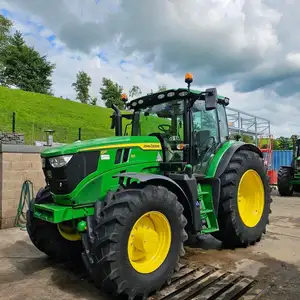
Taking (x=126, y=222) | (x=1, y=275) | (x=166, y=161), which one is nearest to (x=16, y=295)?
(x=1, y=275)

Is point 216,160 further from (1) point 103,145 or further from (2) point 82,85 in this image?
(2) point 82,85

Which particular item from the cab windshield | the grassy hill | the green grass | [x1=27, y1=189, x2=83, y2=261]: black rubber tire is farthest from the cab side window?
the grassy hill

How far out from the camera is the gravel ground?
3.38m

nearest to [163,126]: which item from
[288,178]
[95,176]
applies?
[95,176]

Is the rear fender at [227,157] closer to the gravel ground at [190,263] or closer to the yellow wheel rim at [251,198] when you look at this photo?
the yellow wheel rim at [251,198]

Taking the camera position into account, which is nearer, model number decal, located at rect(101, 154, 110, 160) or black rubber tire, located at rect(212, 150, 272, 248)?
model number decal, located at rect(101, 154, 110, 160)

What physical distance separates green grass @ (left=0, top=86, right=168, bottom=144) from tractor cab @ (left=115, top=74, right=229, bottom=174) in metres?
10.6

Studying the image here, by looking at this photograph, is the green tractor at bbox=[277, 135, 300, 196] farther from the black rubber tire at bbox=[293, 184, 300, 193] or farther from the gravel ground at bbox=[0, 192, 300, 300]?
the gravel ground at bbox=[0, 192, 300, 300]

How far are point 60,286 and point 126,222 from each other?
1.26m

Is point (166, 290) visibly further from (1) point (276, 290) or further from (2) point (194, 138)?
(2) point (194, 138)

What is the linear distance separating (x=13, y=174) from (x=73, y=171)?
11.7 ft

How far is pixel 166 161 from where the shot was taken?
4305 mm

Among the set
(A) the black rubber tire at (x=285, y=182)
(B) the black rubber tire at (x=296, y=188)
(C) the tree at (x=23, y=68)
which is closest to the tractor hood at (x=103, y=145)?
(A) the black rubber tire at (x=285, y=182)

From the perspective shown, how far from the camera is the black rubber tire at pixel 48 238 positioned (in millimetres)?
4131
